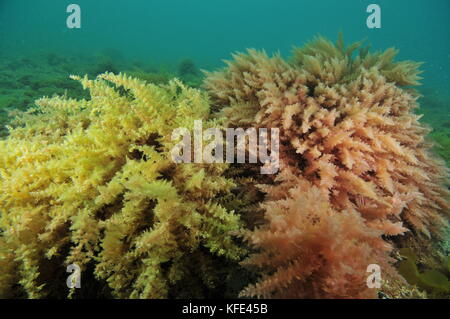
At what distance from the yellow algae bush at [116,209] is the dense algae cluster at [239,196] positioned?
0.01m

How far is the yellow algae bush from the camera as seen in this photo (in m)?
1.74

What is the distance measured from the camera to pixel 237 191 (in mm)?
2350

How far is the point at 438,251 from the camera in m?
2.60

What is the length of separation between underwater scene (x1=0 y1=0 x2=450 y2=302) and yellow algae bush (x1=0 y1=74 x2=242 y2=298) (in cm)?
1

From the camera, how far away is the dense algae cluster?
1654 mm

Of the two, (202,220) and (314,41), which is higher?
(314,41)

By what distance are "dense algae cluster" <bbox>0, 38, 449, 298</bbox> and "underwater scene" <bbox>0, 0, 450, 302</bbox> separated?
0.01 m

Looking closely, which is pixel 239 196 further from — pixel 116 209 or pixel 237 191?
pixel 116 209

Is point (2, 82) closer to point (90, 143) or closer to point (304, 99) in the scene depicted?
point (90, 143)

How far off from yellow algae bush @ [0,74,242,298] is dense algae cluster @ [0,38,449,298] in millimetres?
11

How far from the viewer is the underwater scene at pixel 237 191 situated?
5.45 feet

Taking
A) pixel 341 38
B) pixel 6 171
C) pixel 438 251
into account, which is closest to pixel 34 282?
pixel 6 171
